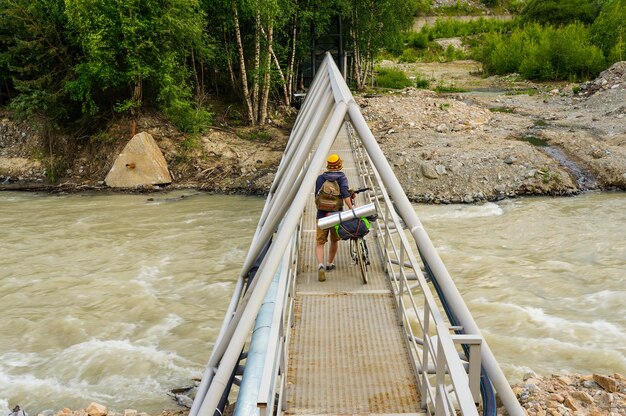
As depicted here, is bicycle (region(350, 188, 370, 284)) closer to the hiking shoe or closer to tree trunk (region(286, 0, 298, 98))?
the hiking shoe

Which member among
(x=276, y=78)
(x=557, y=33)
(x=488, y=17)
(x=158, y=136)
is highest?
(x=488, y=17)

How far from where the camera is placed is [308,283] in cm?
680

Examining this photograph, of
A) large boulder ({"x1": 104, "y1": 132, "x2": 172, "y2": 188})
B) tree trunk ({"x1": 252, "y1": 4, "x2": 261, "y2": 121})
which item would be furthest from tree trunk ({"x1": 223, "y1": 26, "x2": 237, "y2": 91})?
large boulder ({"x1": 104, "y1": 132, "x2": 172, "y2": 188})

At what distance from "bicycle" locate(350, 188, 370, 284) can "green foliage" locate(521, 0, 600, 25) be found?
5167 centimetres

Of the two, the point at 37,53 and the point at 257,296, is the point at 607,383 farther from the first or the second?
the point at 37,53

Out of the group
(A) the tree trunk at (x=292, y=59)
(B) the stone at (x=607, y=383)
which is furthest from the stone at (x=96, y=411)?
(A) the tree trunk at (x=292, y=59)

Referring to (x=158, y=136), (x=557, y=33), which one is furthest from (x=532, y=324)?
(x=557, y=33)

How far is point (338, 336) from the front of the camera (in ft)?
18.0

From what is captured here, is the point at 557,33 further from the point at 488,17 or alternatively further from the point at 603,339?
the point at 488,17

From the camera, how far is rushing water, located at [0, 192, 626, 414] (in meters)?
8.02

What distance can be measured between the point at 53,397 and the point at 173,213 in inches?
347

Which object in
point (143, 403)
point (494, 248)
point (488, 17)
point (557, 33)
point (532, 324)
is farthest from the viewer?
point (488, 17)

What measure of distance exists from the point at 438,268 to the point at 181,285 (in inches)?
351

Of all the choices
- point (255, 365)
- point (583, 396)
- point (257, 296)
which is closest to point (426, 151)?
point (583, 396)
